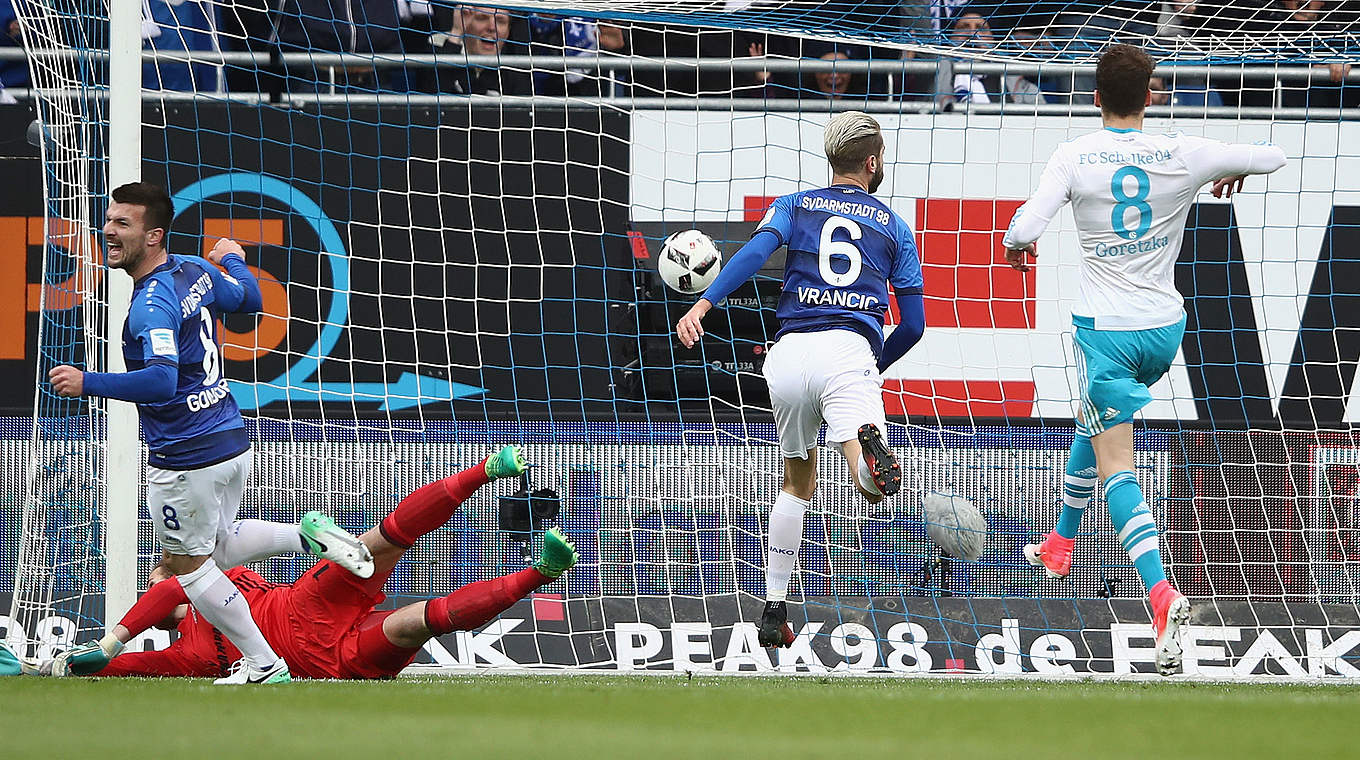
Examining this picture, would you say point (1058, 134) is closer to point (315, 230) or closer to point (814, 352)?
point (814, 352)

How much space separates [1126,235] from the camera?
5301 mm

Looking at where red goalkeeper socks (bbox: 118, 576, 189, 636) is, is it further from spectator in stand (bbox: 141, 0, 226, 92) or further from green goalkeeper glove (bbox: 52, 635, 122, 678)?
spectator in stand (bbox: 141, 0, 226, 92)

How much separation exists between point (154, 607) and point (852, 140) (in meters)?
3.49

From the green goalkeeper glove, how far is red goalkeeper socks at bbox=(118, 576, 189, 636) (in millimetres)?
137

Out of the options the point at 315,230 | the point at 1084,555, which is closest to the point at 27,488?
the point at 315,230

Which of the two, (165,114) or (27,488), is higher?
(165,114)

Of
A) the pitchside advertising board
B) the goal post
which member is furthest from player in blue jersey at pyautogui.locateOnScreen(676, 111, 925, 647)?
the goal post

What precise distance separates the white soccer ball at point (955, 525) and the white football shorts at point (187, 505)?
3851mm

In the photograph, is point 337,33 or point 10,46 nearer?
point 337,33

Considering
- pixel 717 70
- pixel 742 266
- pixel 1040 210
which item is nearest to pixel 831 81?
pixel 717 70

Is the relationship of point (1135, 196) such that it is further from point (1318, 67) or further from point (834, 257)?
point (1318, 67)

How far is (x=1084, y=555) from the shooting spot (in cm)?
809

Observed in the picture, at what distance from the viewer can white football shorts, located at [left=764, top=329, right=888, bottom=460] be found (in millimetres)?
5512

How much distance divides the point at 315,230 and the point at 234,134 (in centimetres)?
69
